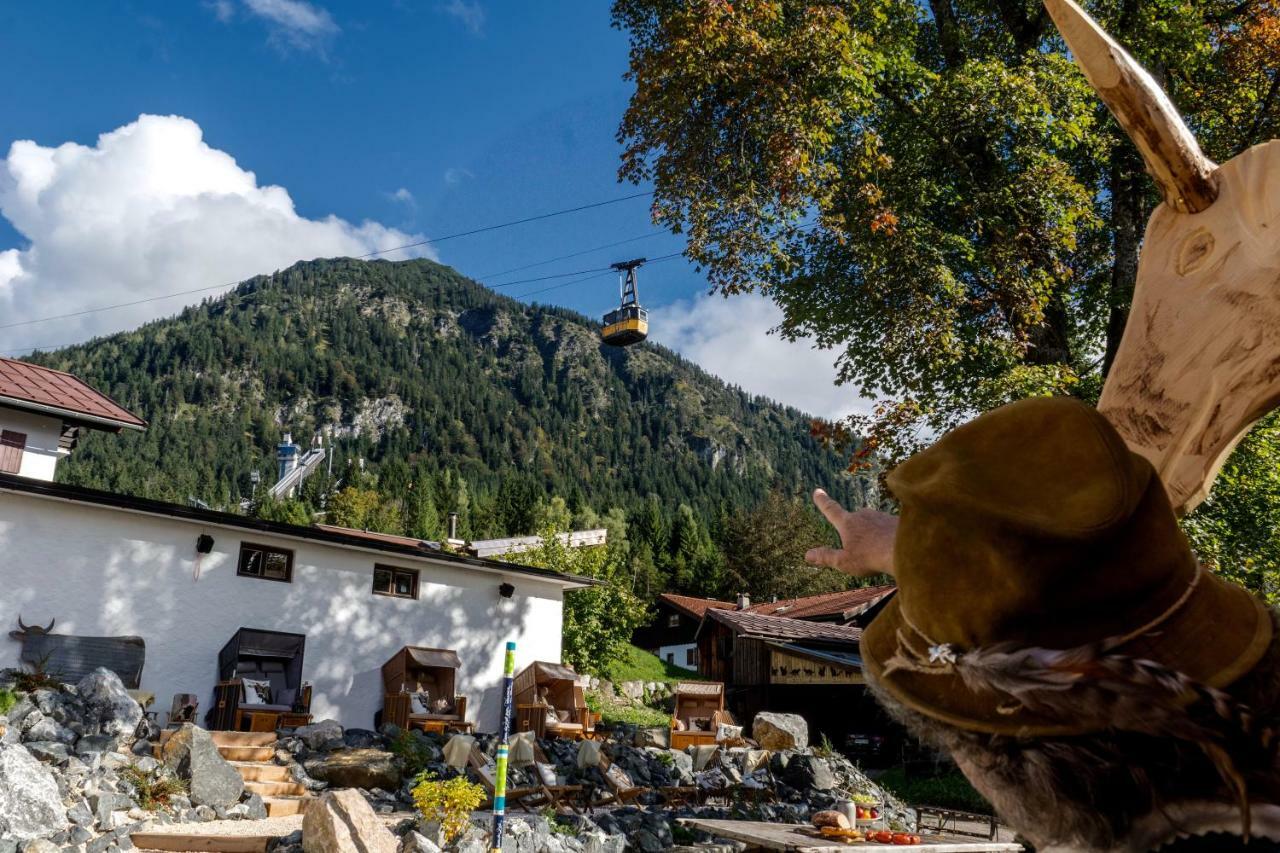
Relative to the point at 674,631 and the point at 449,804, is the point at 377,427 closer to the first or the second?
the point at 674,631

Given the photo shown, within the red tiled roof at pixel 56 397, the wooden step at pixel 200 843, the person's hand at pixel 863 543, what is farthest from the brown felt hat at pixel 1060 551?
the red tiled roof at pixel 56 397

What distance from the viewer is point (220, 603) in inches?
680

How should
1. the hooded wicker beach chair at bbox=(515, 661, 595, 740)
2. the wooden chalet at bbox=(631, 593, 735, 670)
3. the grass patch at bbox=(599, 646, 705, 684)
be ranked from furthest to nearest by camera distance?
1. the wooden chalet at bbox=(631, 593, 735, 670)
2. the grass patch at bbox=(599, 646, 705, 684)
3. the hooded wicker beach chair at bbox=(515, 661, 595, 740)

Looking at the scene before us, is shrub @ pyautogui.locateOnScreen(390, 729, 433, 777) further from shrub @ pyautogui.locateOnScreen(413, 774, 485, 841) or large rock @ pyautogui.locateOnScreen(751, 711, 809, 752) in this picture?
large rock @ pyautogui.locateOnScreen(751, 711, 809, 752)

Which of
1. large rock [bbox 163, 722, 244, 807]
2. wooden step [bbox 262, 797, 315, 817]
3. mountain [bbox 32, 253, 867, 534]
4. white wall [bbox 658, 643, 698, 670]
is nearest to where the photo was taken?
large rock [bbox 163, 722, 244, 807]

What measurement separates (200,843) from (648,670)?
3858cm

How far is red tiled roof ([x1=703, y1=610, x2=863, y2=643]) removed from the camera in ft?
89.0

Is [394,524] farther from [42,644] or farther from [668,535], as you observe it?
[42,644]

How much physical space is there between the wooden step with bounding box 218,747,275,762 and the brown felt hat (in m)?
15.0

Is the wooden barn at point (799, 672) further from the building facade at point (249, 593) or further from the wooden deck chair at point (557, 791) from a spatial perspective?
the wooden deck chair at point (557, 791)

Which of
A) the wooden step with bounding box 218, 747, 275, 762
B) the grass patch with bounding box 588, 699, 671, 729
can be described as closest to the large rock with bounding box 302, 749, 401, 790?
the wooden step with bounding box 218, 747, 275, 762

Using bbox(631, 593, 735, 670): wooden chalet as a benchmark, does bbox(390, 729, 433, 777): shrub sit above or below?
below

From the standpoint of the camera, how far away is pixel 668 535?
70188 millimetres

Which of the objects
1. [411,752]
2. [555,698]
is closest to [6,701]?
[411,752]
